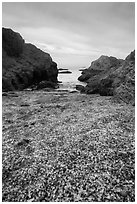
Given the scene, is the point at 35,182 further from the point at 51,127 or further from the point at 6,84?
the point at 6,84

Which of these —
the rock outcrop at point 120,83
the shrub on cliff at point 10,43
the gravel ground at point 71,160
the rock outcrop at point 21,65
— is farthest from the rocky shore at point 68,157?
the shrub on cliff at point 10,43

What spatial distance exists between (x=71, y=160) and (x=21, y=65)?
60.3 metres

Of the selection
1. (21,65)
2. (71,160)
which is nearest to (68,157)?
(71,160)

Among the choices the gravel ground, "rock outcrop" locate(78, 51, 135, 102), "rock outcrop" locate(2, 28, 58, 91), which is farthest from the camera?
"rock outcrop" locate(2, 28, 58, 91)

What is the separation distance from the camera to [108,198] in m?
8.59

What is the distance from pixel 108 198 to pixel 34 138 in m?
8.87

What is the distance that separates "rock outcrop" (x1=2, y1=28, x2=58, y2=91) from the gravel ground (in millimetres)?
36500

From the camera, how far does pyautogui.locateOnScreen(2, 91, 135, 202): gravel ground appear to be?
9141 mm

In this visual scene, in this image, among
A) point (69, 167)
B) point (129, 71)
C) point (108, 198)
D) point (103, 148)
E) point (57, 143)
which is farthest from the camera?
point (129, 71)

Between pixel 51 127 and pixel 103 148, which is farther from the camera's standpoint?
pixel 51 127

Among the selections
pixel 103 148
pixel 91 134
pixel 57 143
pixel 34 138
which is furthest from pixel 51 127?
pixel 103 148

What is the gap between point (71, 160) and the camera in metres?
11.7

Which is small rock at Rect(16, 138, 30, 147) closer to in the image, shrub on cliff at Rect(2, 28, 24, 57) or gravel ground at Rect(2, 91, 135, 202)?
gravel ground at Rect(2, 91, 135, 202)

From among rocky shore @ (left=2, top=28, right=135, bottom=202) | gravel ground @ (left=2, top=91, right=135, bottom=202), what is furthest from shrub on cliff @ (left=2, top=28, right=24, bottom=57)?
gravel ground @ (left=2, top=91, right=135, bottom=202)
